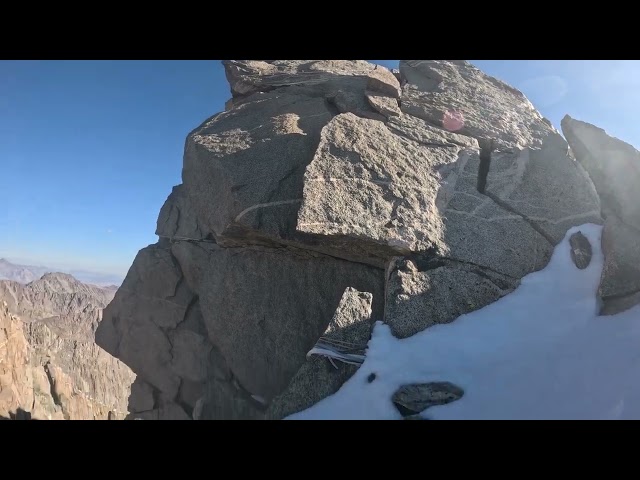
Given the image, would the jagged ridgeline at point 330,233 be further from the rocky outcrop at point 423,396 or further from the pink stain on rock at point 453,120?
the rocky outcrop at point 423,396

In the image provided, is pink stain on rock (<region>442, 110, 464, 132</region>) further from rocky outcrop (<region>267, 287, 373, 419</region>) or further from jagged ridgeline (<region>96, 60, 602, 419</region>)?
rocky outcrop (<region>267, 287, 373, 419</region>)

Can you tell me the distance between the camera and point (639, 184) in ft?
24.8

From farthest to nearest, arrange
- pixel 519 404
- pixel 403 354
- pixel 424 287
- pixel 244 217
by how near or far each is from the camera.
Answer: pixel 244 217
pixel 424 287
pixel 403 354
pixel 519 404

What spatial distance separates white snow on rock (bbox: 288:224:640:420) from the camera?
180 inches

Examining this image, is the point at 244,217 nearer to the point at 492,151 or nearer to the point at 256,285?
the point at 256,285

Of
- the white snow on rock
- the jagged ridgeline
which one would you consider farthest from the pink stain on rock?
the white snow on rock

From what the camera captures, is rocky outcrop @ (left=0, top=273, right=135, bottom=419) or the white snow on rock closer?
the white snow on rock

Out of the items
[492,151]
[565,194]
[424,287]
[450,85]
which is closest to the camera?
[424,287]

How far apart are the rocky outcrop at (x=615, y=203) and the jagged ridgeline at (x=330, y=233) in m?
0.88

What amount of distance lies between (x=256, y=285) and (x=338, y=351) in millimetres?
3464

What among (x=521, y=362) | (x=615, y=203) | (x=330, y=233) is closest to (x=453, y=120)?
(x=615, y=203)

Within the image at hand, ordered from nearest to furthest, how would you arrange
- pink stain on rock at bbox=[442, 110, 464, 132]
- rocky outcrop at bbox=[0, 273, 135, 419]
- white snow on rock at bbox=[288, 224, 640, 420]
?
white snow on rock at bbox=[288, 224, 640, 420], pink stain on rock at bbox=[442, 110, 464, 132], rocky outcrop at bbox=[0, 273, 135, 419]

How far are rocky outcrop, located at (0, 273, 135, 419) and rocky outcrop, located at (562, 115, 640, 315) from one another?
16064mm
